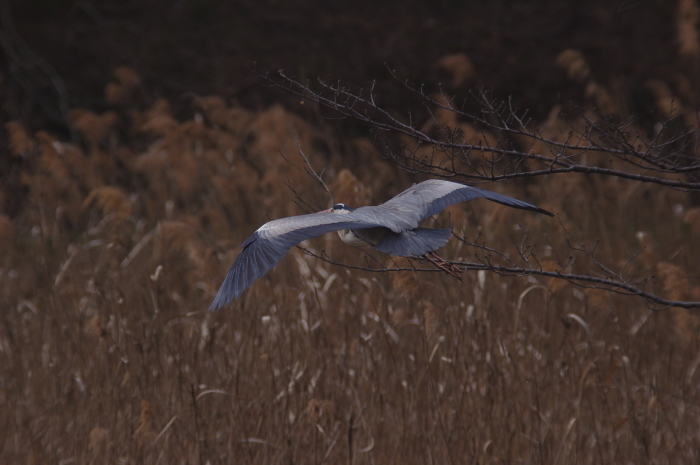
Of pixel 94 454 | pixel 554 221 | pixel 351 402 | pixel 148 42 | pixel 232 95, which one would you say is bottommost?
pixel 94 454

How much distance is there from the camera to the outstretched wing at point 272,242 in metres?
2.73

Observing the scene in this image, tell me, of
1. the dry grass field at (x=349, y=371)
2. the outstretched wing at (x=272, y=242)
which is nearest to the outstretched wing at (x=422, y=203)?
the outstretched wing at (x=272, y=242)

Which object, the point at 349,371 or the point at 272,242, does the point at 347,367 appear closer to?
the point at 349,371

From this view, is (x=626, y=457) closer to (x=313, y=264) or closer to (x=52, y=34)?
(x=313, y=264)

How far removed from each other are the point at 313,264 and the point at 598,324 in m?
2.00

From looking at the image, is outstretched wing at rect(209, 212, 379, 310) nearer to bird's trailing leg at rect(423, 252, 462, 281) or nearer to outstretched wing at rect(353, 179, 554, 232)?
outstretched wing at rect(353, 179, 554, 232)

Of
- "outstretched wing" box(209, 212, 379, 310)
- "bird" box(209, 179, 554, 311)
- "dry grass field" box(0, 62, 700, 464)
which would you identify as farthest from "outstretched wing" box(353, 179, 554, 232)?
"dry grass field" box(0, 62, 700, 464)

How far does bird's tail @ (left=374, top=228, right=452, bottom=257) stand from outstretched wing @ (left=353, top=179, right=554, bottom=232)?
39mm

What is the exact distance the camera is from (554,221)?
4.52m

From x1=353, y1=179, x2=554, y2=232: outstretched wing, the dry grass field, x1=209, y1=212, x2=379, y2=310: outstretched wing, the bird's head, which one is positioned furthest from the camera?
the dry grass field

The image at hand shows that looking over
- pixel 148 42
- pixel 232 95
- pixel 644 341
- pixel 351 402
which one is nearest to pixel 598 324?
pixel 644 341

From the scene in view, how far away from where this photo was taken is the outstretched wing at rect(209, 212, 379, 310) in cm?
273

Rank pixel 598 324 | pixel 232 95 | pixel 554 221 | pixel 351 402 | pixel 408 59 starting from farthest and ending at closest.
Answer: pixel 408 59
pixel 232 95
pixel 598 324
pixel 554 221
pixel 351 402

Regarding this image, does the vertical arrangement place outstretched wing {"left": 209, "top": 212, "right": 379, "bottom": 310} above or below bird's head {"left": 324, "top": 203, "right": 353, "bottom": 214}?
below
